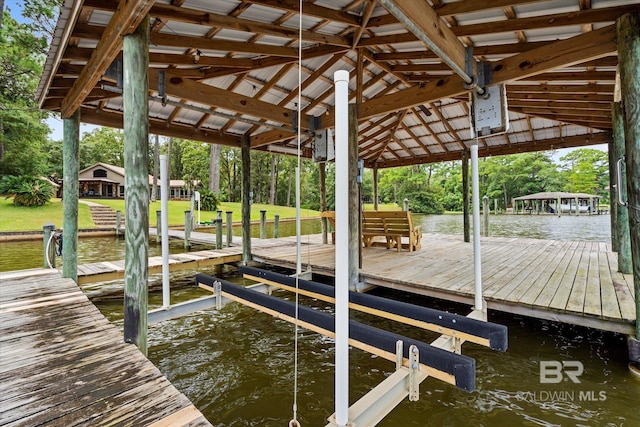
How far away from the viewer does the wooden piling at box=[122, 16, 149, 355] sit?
8.14ft

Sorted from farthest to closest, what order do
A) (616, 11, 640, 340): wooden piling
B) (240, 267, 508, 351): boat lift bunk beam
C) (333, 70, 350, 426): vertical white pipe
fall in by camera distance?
(616, 11, 640, 340): wooden piling
(240, 267, 508, 351): boat lift bunk beam
(333, 70, 350, 426): vertical white pipe

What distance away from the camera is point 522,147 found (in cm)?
864

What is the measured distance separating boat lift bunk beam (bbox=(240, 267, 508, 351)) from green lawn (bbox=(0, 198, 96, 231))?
16.4 meters

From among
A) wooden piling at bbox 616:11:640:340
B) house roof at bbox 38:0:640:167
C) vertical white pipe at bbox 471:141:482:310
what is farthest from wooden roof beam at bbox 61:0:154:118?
wooden piling at bbox 616:11:640:340

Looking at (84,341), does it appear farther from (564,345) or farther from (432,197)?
(432,197)

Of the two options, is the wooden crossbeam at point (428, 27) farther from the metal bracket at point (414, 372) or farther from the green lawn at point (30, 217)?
the green lawn at point (30, 217)

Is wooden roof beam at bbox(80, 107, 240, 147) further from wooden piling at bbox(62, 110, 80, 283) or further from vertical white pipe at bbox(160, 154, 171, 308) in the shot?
vertical white pipe at bbox(160, 154, 171, 308)

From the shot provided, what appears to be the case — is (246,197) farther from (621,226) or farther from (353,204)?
(621,226)

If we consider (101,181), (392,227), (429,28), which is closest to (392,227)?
(392,227)

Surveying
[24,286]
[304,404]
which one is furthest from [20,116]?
[304,404]

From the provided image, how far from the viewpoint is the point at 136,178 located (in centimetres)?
248

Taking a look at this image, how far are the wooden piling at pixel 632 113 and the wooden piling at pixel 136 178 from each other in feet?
13.5

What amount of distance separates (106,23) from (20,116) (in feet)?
65.5

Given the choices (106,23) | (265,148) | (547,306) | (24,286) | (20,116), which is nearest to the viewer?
(106,23)
